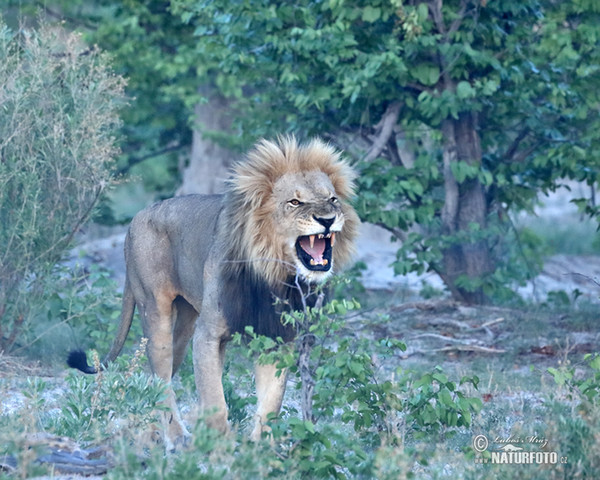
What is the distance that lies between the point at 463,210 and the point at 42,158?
12.4 feet

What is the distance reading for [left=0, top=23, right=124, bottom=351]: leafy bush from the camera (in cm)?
657

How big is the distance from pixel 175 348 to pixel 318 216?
66.7 inches

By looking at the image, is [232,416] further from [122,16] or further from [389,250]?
[389,250]

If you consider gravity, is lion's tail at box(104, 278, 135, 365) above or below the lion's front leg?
above

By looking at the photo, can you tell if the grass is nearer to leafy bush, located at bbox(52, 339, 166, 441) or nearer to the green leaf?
leafy bush, located at bbox(52, 339, 166, 441)

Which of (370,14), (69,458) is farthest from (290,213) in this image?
(370,14)

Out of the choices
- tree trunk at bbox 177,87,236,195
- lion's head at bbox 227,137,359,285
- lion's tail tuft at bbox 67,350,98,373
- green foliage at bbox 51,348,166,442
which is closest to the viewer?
green foliage at bbox 51,348,166,442

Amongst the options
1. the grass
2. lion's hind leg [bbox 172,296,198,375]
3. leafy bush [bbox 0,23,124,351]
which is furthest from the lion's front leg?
leafy bush [bbox 0,23,124,351]

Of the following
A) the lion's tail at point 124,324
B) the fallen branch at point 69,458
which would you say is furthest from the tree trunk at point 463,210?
the fallen branch at point 69,458

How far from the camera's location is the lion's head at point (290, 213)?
4637 mm

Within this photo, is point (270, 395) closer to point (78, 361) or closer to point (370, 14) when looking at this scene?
point (78, 361)

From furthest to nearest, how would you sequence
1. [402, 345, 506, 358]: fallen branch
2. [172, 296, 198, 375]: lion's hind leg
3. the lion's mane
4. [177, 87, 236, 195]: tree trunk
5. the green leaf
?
[177, 87, 236, 195]: tree trunk, the green leaf, [402, 345, 506, 358]: fallen branch, [172, 296, 198, 375]: lion's hind leg, the lion's mane

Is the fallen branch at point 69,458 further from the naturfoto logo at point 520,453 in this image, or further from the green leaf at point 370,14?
the green leaf at point 370,14

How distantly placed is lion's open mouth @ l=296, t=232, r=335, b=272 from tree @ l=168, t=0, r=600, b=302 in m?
3.03
